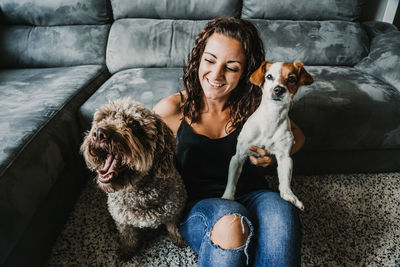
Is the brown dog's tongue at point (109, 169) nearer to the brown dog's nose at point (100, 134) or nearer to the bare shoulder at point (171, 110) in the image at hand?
the brown dog's nose at point (100, 134)

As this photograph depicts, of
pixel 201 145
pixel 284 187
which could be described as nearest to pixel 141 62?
pixel 201 145

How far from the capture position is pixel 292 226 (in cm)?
91

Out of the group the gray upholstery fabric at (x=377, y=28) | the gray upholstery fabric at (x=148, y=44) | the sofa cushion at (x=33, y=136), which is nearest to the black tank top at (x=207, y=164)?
the sofa cushion at (x=33, y=136)

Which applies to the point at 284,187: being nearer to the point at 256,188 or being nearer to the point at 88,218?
the point at 256,188

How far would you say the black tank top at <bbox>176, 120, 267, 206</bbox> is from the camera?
116 cm

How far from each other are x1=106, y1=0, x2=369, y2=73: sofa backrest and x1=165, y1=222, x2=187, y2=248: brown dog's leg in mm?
1326

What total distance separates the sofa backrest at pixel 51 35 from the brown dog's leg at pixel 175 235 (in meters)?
1.58

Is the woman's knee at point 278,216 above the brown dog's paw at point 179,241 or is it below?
above

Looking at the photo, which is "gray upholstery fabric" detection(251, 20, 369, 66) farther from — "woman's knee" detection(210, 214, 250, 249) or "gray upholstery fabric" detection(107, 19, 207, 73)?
"woman's knee" detection(210, 214, 250, 249)

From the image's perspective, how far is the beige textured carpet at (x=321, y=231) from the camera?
4.12ft

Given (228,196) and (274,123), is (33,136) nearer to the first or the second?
(228,196)

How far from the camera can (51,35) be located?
211cm

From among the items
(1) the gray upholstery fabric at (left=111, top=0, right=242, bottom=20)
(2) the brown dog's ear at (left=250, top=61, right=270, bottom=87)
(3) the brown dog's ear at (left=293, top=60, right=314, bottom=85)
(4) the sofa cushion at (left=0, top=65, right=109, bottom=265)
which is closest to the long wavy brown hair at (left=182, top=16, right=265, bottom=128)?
(2) the brown dog's ear at (left=250, top=61, right=270, bottom=87)

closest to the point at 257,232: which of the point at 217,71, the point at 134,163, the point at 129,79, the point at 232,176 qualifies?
the point at 232,176
